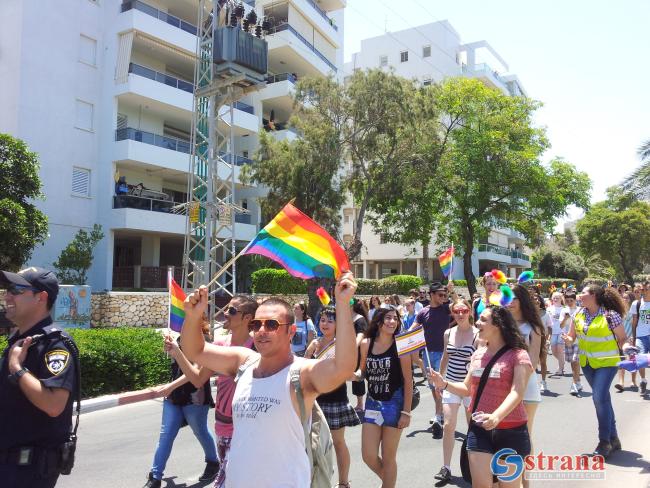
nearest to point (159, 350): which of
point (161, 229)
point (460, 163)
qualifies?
point (161, 229)

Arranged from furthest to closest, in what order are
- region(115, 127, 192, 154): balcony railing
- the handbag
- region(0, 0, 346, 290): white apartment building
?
region(115, 127, 192, 154): balcony railing → region(0, 0, 346, 290): white apartment building → the handbag

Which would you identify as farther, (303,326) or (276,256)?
(303,326)

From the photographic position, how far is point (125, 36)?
24484 millimetres

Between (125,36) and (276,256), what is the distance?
24122 mm

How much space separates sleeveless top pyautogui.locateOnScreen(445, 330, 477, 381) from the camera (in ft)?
19.9

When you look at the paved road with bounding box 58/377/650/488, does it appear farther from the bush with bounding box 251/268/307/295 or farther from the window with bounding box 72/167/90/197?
the window with bounding box 72/167/90/197

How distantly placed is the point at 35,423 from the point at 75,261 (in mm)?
19347

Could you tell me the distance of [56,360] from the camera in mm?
2920

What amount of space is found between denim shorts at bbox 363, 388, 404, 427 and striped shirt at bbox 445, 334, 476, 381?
1.50m

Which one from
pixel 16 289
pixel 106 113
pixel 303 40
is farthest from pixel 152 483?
pixel 303 40

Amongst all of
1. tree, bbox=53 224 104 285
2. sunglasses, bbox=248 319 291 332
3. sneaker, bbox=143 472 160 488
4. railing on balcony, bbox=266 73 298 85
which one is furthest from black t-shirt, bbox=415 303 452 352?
railing on balcony, bbox=266 73 298 85

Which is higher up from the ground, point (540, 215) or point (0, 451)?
point (540, 215)

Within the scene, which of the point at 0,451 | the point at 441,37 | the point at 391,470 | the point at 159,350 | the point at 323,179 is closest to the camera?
the point at 0,451

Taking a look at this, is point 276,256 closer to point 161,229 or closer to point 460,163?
point 161,229
